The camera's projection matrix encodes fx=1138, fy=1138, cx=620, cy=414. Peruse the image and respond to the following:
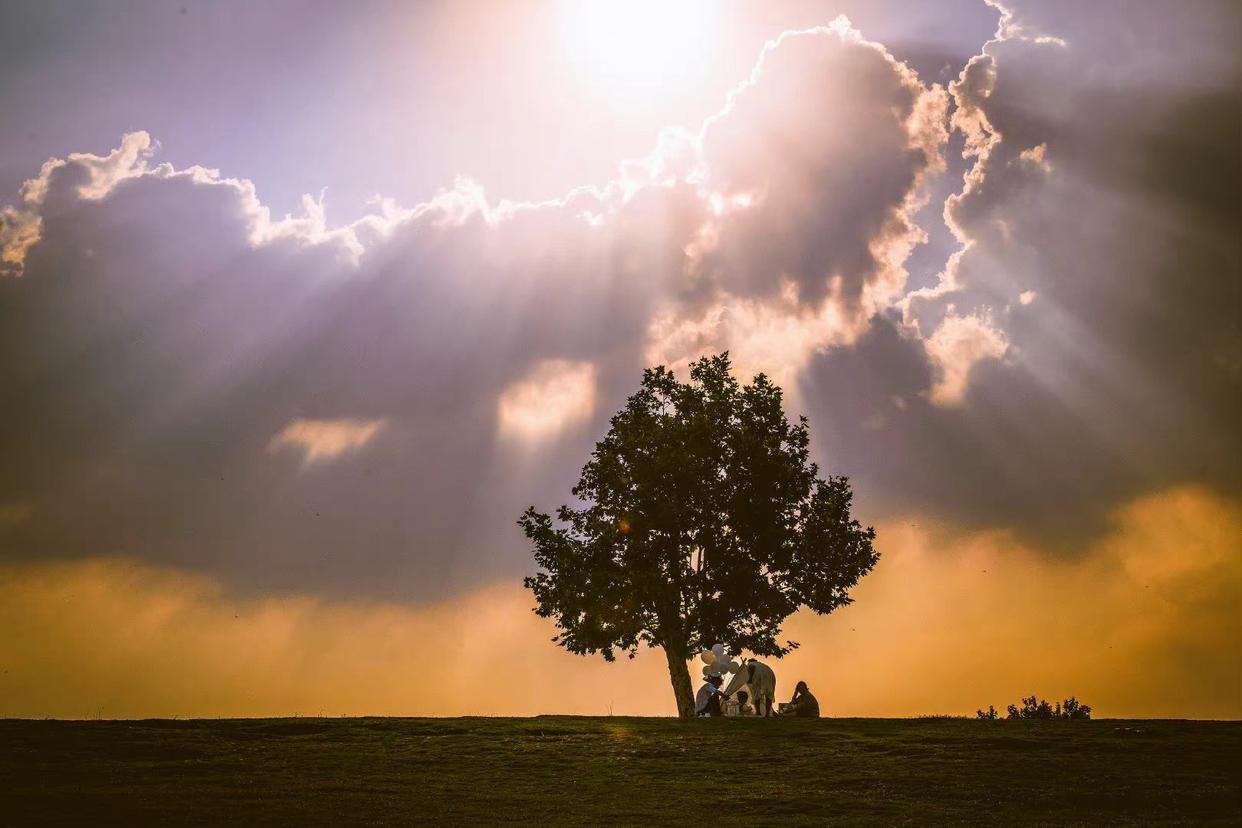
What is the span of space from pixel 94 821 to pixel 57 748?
11.6m

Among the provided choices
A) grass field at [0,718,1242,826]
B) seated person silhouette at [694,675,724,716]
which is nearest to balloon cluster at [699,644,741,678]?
seated person silhouette at [694,675,724,716]

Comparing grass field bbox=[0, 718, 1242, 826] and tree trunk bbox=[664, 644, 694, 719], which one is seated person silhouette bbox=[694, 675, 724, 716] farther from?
grass field bbox=[0, 718, 1242, 826]

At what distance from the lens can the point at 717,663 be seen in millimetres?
48062

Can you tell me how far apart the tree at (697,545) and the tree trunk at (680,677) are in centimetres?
6

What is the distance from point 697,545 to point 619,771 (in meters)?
20.5

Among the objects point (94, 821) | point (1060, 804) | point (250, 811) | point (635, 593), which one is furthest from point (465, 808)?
point (635, 593)

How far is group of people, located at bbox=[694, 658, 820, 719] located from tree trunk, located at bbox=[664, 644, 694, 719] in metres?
2.18

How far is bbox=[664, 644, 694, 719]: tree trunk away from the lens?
162 feet

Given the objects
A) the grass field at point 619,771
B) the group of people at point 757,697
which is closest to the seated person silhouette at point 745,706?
the group of people at point 757,697

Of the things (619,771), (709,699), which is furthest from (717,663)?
(619,771)

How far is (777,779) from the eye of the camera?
30.8 m

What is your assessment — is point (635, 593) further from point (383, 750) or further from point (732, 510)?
point (383, 750)

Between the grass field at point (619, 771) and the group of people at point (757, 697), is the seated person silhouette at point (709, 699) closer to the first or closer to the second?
the group of people at point (757, 697)

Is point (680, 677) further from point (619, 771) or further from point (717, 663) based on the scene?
point (619, 771)
